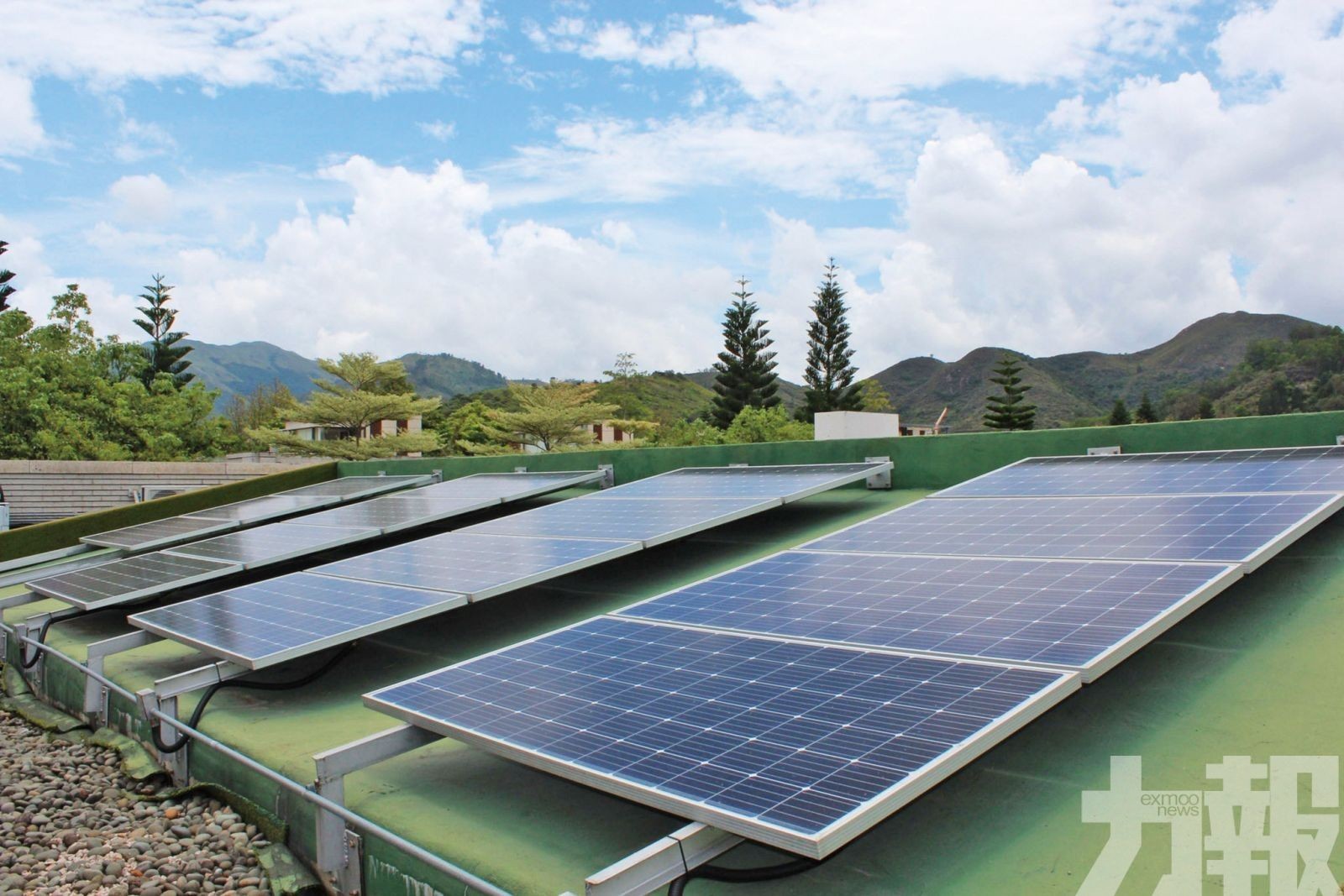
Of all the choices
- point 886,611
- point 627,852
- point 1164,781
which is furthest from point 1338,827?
point 627,852

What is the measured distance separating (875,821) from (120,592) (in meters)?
9.97

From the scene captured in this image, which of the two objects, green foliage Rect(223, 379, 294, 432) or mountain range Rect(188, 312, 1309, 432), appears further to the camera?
mountain range Rect(188, 312, 1309, 432)

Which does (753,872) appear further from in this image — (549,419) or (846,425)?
(549,419)

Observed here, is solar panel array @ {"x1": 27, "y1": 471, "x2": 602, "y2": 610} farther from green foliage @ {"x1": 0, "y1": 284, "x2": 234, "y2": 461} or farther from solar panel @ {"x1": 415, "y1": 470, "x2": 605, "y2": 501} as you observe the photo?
green foliage @ {"x1": 0, "y1": 284, "x2": 234, "y2": 461}

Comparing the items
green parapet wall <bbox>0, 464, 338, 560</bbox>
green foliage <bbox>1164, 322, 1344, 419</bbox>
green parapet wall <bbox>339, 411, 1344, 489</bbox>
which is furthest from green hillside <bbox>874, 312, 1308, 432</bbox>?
green parapet wall <bbox>339, 411, 1344, 489</bbox>

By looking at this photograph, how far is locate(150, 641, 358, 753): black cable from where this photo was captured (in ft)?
25.0

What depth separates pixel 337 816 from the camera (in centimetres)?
542

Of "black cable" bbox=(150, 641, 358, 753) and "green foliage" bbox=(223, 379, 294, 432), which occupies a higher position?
"green foliage" bbox=(223, 379, 294, 432)

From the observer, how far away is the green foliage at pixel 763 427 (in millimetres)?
61719

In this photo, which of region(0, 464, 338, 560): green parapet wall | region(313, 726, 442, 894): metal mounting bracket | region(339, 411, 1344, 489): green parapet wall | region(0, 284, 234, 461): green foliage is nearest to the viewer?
region(313, 726, 442, 894): metal mounting bracket

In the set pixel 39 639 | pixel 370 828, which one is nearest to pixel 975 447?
pixel 370 828

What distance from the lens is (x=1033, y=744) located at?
5.16 m

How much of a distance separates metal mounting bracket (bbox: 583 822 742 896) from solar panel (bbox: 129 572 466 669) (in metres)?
4.37

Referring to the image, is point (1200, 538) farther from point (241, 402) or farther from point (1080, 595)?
point (241, 402)
